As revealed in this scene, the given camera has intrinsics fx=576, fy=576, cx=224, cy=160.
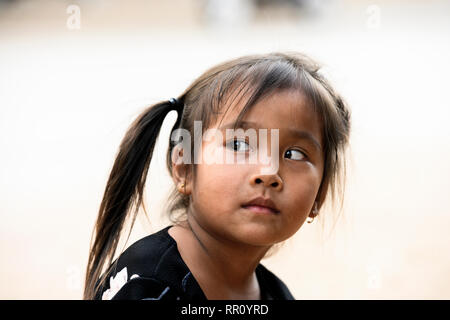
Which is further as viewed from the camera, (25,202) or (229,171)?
(25,202)

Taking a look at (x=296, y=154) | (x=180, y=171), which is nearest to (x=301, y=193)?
(x=296, y=154)

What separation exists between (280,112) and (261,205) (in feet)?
0.39

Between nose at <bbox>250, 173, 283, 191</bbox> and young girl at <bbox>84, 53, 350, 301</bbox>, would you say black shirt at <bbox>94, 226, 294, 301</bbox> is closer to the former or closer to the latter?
young girl at <bbox>84, 53, 350, 301</bbox>

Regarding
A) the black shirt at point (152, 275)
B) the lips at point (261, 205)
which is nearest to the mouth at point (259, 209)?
the lips at point (261, 205)

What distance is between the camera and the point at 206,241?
0.77 m

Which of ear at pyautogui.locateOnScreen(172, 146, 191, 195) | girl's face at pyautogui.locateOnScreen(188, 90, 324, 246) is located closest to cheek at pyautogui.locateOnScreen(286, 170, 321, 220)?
girl's face at pyautogui.locateOnScreen(188, 90, 324, 246)

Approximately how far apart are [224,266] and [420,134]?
5.98 ft

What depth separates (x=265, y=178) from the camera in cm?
68

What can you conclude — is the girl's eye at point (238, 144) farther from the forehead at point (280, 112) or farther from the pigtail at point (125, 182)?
the pigtail at point (125, 182)

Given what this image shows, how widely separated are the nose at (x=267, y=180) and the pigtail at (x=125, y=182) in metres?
0.19

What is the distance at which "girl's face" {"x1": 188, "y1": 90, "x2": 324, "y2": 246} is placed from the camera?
2.24 ft

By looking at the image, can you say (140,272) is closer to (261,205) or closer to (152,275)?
(152,275)
